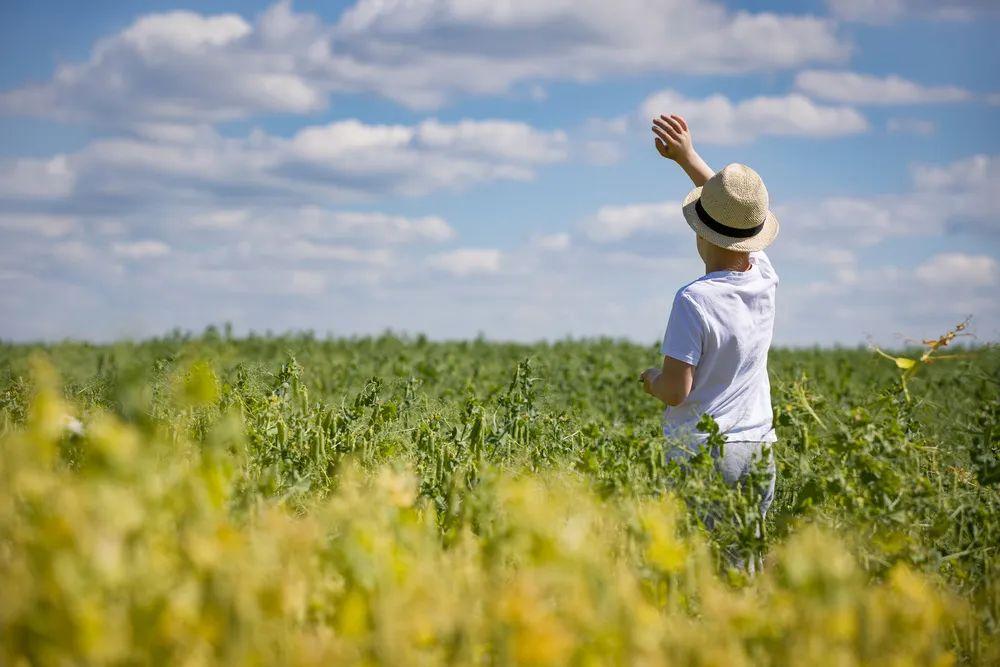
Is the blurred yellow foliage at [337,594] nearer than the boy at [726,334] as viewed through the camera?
Yes

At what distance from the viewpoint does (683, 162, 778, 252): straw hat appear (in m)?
4.18

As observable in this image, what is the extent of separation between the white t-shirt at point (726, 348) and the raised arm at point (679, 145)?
522mm

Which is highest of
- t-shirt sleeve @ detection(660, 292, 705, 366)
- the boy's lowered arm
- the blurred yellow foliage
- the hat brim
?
the hat brim

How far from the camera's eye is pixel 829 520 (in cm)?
419

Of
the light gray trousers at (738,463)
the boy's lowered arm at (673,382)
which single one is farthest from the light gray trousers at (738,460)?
the boy's lowered arm at (673,382)

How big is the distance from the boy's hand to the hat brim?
0.30m

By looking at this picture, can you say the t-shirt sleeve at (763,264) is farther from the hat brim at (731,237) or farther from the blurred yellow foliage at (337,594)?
the blurred yellow foliage at (337,594)

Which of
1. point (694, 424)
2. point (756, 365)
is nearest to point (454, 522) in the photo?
point (694, 424)

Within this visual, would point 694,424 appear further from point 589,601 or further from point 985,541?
point 589,601

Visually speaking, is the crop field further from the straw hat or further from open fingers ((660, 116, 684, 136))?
open fingers ((660, 116, 684, 136))

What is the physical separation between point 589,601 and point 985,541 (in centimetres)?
241

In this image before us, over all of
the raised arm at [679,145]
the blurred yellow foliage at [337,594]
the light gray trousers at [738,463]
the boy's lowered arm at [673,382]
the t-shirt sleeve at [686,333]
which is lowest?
the blurred yellow foliage at [337,594]

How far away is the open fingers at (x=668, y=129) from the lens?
466 cm

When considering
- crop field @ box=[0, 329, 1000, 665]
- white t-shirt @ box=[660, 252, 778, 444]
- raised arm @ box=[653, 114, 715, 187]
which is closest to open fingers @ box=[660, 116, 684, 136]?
raised arm @ box=[653, 114, 715, 187]
